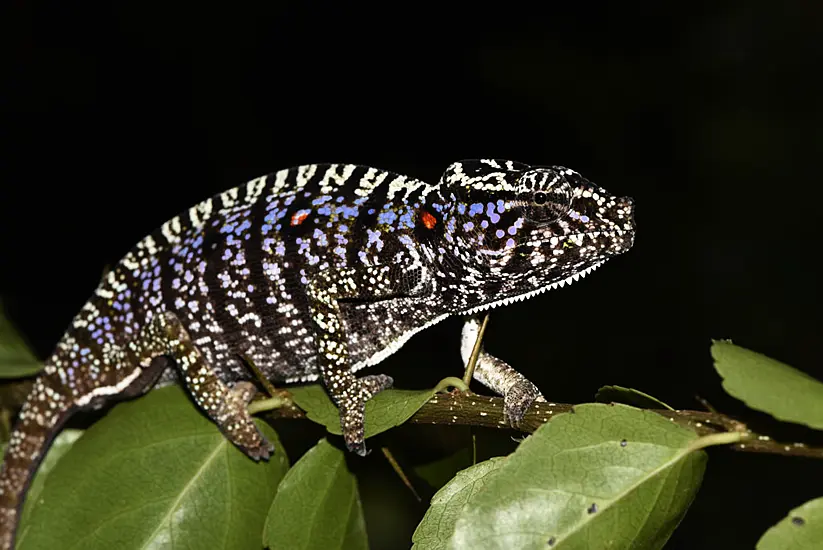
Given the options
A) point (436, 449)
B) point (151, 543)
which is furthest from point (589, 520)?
point (151, 543)

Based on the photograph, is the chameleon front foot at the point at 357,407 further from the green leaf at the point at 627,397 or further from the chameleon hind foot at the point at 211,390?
the green leaf at the point at 627,397

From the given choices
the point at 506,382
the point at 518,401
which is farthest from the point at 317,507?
the point at 506,382

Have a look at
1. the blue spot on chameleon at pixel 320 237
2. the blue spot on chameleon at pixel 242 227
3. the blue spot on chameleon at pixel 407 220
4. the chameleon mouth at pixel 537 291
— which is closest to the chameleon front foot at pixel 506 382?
the chameleon mouth at pixel 537 291

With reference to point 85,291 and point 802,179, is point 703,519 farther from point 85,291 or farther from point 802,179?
point 85,291

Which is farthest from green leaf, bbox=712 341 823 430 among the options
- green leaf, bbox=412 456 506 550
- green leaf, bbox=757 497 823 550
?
green leaf, bbox=412 456 506 550

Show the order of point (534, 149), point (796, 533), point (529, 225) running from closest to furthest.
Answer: point (796, 533) → point (529, 225) → point (534, 149)

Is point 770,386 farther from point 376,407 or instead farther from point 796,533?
point 376,407
